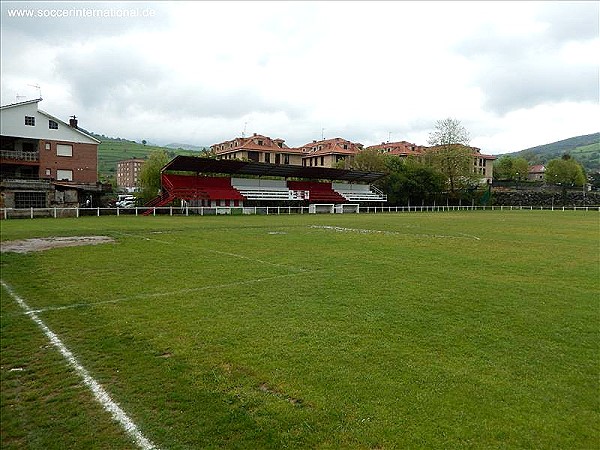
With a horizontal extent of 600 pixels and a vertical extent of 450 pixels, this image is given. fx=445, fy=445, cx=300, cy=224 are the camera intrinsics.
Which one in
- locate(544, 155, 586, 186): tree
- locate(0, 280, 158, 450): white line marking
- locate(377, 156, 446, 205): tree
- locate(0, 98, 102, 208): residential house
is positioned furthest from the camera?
locate(544, 155, 586, 186): tree

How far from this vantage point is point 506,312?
8531 mm

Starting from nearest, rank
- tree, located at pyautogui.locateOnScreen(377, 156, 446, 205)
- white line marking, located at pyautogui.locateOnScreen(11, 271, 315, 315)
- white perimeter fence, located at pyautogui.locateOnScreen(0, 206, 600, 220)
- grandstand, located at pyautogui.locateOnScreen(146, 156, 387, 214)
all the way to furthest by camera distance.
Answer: white line marking, located at pyautogui.locateOnScreen(11, 271, 315, 315)
white perimeter fence, located at pyautogui.locateOnScreen(0, 206, 600, 220)
grandstand, located at pyautogui.locateOnScreen(146, 156, 387, 214)
tree, located at pyautogui.locateOnScreen(377, 156, 446, 205)

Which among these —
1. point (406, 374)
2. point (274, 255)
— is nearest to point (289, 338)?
point (406, 374)

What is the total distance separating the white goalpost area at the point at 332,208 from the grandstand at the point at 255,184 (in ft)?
7.12

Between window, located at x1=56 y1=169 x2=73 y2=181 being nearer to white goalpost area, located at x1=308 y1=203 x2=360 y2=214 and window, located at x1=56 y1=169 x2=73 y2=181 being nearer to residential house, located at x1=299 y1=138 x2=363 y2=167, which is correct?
white goalpost area, located at x1=308 y1=203 x2=360 y2=214

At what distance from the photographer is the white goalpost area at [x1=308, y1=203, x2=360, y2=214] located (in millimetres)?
54319

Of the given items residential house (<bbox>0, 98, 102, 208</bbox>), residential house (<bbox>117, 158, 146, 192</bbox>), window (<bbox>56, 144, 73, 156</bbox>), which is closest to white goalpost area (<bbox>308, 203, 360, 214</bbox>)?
residential house (<bbox>0, 98, 102, 208</bbox>)

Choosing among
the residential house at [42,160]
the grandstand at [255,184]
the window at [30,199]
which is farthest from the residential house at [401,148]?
the window at [30,199]

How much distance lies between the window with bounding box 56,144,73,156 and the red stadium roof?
424 inches

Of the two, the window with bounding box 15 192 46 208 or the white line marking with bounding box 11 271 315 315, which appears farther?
the window with bounding box 15 192 46 208

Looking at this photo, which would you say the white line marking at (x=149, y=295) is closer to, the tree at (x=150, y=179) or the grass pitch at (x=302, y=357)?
the grass pitch at (x=302, y=357)

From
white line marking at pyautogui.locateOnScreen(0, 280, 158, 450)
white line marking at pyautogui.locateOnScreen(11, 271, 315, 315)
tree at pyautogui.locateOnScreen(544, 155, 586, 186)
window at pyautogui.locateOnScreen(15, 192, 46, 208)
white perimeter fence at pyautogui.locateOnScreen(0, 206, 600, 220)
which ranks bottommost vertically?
white line marking at pyautogui.locateOnScreen(0, 280, 158, 450)

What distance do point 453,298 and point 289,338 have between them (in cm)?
435

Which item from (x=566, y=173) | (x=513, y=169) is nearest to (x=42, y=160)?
(x=566, y=173)
